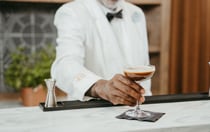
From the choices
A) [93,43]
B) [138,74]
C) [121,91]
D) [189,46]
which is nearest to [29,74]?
[93,43]

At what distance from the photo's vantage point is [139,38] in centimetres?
220

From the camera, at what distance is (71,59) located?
1.77 meters

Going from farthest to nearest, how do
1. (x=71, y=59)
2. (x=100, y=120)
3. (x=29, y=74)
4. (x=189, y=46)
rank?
1. (x=189, y=46)
2. (x=29, y=74)
3. (x=71, y=59)
4. (x=100, y=120)

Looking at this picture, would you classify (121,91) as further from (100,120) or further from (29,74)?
(29,74)

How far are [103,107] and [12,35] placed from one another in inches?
65.9

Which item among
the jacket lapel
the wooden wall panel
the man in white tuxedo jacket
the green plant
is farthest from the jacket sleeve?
the wooden wall panel

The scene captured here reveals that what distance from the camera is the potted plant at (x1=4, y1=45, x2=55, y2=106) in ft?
8.48

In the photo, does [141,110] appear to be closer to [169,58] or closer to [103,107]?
[103,107]

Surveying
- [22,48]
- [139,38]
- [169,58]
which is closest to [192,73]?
[169,58]

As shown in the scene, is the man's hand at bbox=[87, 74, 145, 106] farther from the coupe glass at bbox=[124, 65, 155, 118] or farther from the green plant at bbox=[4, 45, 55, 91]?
the green plant at bbox=[4, 45, 55, 91]

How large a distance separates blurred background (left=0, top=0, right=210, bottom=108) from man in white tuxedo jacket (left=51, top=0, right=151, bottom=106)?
691 millimetres

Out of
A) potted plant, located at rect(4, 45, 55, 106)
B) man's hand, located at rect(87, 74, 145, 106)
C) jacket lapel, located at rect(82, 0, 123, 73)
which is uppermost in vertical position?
jacket lapel, located at rect(82, 0, 123, 73)

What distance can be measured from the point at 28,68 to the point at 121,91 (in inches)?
59.3

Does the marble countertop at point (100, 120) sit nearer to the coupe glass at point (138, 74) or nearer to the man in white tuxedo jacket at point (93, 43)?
the coupe glass at point (138, 74)
